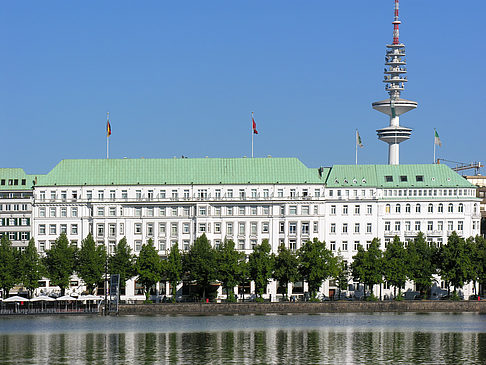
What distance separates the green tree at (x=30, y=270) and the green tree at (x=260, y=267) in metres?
33.3

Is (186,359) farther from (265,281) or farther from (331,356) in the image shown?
(265,281)

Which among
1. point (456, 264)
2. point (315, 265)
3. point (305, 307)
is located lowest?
point (305, 307)

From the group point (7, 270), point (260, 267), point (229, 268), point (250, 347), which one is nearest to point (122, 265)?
point (229, 268)

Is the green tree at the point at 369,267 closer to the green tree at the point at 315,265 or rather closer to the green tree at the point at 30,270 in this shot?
the green tree at the point at 315,265

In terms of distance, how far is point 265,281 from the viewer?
644 ft

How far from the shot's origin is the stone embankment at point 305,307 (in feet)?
607

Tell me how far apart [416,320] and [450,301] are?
20095mm

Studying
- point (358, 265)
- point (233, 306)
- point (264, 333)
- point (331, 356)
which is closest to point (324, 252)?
point (358, 265)

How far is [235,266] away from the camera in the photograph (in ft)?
641

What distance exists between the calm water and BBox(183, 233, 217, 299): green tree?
692 inches

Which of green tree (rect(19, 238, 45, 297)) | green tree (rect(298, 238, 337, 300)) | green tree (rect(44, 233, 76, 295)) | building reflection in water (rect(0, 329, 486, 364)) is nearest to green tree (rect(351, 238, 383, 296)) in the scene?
green tree (rect(298, 238, 337, 300))

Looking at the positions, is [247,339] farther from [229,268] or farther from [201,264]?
[201,264]

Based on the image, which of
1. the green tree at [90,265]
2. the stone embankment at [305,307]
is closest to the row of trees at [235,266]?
the green tree at [90,265]

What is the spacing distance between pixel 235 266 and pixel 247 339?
52.3 metres
